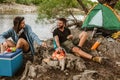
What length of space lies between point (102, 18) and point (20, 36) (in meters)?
2.98

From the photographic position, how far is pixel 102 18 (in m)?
8.40

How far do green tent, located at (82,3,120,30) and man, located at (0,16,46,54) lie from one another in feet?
8.73

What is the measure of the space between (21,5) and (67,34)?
33868mm

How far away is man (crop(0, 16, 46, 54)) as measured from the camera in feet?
19.4

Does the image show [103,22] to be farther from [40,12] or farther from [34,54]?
[40,12]

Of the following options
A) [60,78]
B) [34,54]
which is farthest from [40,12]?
[60,78]

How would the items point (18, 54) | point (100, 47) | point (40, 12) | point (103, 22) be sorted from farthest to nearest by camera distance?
1. point (40, 12)
2. point (103, 22)
3. point (100, 47)
4. point (18, 54)

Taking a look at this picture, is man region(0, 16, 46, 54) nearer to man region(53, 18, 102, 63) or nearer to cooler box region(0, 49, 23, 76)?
cooler box region(0, 49, 23, 76)

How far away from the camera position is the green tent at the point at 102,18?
27.3 feet

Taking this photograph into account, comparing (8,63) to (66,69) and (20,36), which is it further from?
(66,69)

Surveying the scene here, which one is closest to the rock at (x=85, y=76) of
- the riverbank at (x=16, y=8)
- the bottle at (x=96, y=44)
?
the bottle at (x=96, y=44)

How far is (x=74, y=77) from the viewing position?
529 cm

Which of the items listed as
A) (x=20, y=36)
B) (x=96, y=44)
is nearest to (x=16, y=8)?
(x=96, y=44)

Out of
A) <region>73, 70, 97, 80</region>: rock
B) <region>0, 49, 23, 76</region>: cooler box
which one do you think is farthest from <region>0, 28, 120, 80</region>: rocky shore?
<region>0, 49, 23, 76</region>: cooler box
